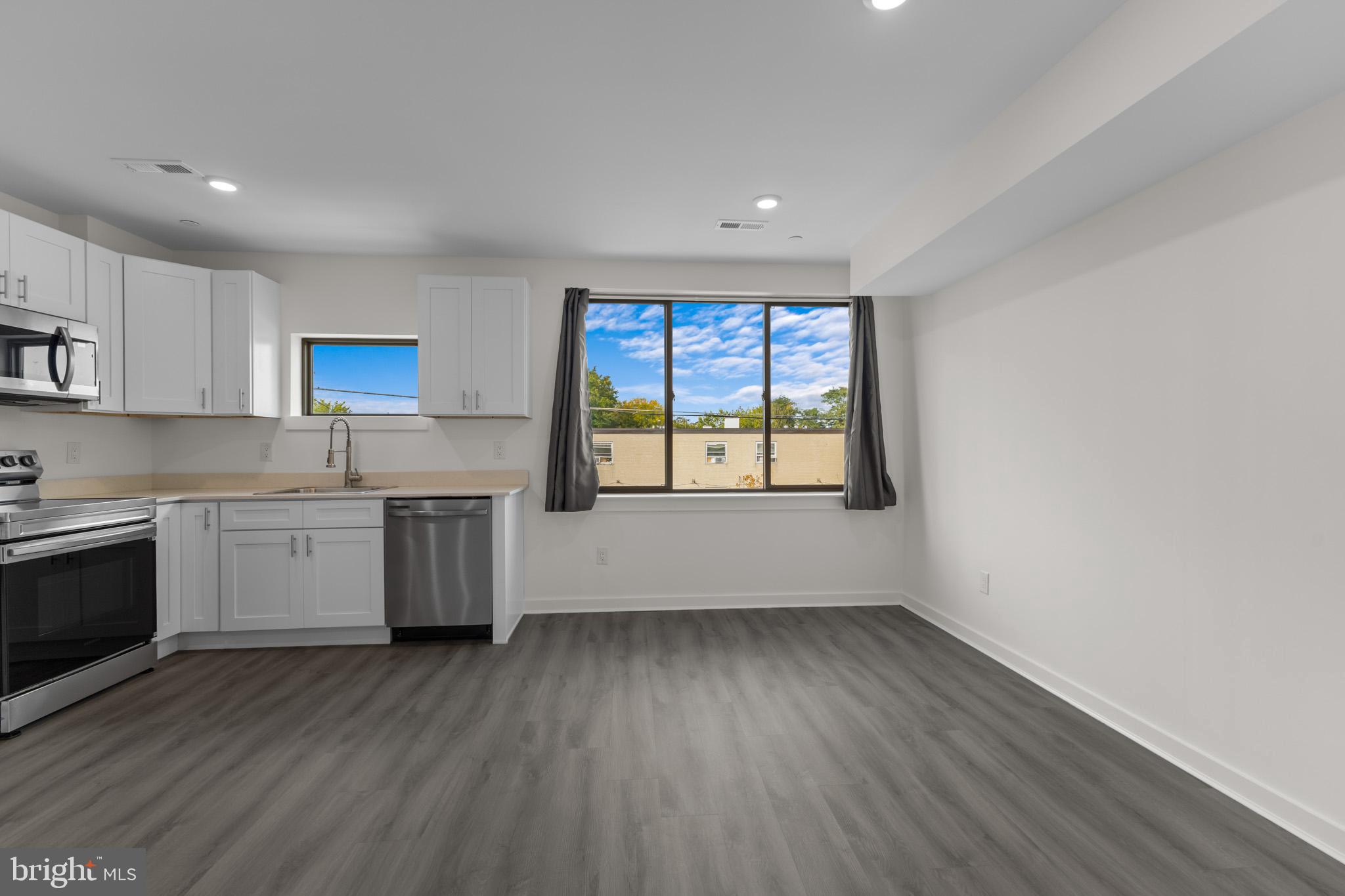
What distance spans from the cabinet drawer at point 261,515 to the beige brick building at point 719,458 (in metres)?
1.99

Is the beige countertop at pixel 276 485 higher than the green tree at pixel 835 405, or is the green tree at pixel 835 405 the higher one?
the green tree at pixel 835 405

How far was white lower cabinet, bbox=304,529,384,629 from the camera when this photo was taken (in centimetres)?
358

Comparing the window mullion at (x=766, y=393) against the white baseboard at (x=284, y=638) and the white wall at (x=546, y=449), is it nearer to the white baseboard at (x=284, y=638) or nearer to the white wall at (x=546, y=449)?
the white wall at (x=546, y=449)

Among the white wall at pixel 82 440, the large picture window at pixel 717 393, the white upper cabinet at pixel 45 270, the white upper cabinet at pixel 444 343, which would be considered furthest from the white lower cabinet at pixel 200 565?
the large picture window at pixel 717 393

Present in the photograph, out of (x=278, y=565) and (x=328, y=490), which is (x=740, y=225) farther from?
(x=278, y=565)

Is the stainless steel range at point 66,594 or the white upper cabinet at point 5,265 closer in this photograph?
the stainless steel range at point 66,594

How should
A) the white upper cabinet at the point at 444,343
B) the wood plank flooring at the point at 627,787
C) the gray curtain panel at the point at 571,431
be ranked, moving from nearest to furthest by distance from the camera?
1. the wood plank flooring at the point at 627,787
2. the white upper cabinet at the point at 444,343
3. the gray curtain panel at the point at 571,431

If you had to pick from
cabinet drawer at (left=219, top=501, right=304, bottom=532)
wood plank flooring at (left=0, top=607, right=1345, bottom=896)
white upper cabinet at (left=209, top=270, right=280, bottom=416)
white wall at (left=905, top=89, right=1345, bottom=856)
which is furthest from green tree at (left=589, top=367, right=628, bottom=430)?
white wall at (left=905, top=89, right=1345, bottom=856)

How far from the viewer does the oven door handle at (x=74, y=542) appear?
8.27 ft

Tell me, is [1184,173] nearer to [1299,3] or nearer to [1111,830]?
[1299,3]

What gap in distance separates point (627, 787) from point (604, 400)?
9.91 feet

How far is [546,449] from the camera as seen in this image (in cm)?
438

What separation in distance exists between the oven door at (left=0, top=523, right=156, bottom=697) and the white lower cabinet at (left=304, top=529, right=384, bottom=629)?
73 cm

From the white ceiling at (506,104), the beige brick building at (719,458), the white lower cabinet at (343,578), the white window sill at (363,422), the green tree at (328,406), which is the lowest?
the white lower cabinet at (343,578)
